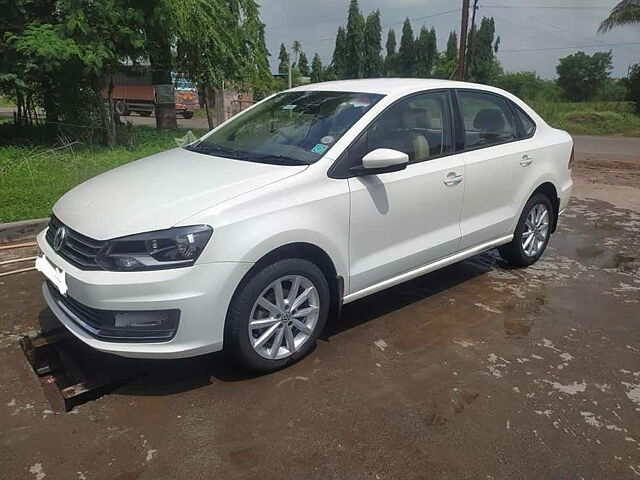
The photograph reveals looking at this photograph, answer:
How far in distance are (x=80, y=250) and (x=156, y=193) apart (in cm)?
52

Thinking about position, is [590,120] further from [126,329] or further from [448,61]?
[448,61]

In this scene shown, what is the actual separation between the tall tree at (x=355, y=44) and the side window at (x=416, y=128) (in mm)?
Result: 58509

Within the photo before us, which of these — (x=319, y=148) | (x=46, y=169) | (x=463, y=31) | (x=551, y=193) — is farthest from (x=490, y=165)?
(x=463, y=31)

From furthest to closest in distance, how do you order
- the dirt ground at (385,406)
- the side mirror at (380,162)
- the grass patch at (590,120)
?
the grass patch at (590,120)
the side mirror at (380,162)
the dirt ground at (385,406)

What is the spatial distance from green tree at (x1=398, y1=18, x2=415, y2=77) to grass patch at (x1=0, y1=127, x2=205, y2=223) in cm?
6457

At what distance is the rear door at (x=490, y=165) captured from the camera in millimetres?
4309

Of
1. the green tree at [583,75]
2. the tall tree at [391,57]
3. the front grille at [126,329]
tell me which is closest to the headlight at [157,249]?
the front grille at [126,329]

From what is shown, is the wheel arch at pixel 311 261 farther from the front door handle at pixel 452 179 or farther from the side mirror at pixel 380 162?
the front door handle at pixel 452 179

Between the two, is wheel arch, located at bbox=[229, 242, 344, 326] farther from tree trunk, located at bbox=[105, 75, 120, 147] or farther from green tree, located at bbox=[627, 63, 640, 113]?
green tree, located at bbox=[627, 63, 640, 113]

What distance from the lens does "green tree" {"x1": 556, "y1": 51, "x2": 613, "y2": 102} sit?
153ft

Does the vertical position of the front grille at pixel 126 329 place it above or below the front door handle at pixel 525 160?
below

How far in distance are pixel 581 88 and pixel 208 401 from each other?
52.0 metres

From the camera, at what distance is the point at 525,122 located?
4969mm

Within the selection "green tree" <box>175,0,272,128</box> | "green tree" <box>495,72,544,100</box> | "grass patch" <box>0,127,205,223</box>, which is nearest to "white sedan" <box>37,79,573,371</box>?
"grass patch" <box>0,127,205,223</box>
